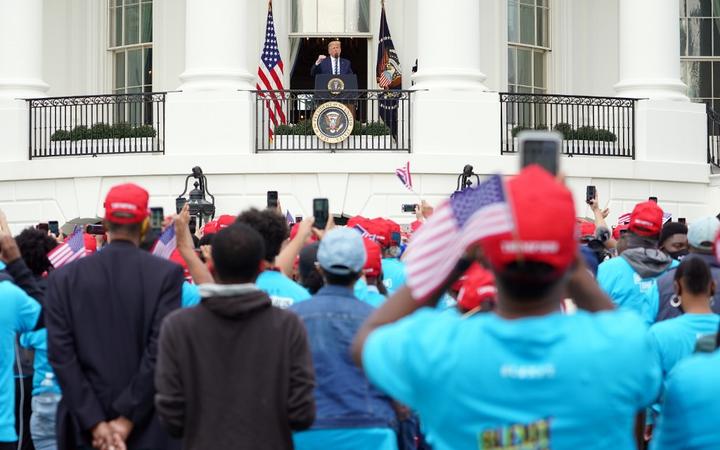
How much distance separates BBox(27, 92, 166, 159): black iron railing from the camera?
2353 cm

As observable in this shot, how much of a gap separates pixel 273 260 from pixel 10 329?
144cm

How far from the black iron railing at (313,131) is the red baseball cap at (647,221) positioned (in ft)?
41.4

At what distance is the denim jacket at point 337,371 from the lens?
21.7 feet

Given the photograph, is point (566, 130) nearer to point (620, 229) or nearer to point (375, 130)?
point (375, 130)

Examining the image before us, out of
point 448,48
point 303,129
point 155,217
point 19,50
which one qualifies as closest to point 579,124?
point 448,48

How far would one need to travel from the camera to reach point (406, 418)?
24.3ft

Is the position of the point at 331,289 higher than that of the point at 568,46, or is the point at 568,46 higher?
the point at 568,46

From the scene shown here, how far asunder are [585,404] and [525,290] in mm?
337

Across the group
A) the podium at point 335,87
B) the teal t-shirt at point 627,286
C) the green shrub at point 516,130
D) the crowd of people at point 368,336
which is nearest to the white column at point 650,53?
the green shrub at point 516,130

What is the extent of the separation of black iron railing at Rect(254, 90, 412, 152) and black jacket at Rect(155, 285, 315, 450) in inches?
655

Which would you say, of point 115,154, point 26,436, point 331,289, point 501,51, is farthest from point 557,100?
point 331,289

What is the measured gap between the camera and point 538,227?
3963 mm

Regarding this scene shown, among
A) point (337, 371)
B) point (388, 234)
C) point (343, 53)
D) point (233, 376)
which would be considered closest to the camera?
point (233, 376)

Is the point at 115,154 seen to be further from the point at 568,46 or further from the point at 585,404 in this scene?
the point at 585,404
